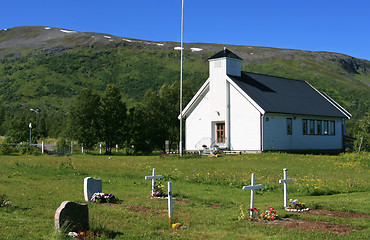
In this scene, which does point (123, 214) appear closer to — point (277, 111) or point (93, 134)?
point (277, 111)

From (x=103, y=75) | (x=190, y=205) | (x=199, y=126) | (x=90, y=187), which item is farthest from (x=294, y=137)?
(x=103, y=75)

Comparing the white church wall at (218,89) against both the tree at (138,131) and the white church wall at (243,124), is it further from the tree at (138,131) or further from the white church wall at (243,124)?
the tree at (138,131)

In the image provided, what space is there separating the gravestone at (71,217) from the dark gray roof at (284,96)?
106 feet

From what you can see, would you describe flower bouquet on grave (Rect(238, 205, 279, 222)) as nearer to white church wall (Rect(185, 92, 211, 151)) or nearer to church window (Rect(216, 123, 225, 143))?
church window (Rect(216, 123, 225, 143))

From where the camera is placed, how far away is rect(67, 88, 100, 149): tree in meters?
49.7

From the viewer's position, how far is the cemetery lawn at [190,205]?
10617 millimetres

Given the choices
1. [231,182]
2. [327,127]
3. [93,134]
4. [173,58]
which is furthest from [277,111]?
[173,58]

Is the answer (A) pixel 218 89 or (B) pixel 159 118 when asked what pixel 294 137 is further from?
(B) pixel 159 118

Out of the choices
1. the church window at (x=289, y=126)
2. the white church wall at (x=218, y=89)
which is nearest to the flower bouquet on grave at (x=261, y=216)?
the white church wall at (x=218, y=89)

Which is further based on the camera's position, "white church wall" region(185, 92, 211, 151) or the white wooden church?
"white church wall" region(185, 92, 211, 151)

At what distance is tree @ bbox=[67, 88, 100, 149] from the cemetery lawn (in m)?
24.1

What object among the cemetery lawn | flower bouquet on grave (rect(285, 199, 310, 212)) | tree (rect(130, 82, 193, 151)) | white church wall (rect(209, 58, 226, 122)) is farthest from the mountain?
flower bouquet on grave (rect(285, 199, 310, 212))

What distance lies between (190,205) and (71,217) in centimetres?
556

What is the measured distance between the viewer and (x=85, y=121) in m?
49.9
